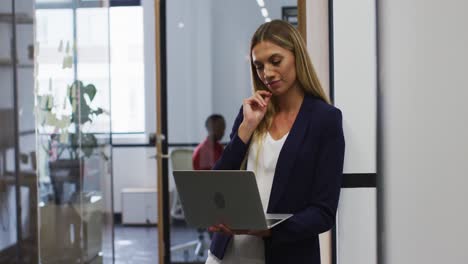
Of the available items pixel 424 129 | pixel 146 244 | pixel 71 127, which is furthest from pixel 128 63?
pixel 424 129

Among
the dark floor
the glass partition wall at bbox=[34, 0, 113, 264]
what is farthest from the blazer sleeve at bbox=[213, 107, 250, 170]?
the dark floor

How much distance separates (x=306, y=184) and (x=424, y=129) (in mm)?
620

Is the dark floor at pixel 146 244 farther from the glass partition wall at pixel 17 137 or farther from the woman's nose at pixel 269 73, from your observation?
the woman's nose at pixel 269 73

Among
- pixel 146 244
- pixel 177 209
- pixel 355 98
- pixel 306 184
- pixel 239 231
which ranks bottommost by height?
pixel 146 244

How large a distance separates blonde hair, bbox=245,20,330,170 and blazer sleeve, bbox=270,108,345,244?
0.10 m

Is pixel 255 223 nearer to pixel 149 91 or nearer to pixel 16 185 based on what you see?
pixel 16 185

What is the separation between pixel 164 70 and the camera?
13.2 ft

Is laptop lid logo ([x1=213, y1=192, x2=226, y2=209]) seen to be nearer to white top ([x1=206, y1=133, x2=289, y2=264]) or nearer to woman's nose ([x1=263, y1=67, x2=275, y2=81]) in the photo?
white top ([x1=206, y1=133, x2=289, y2=264])

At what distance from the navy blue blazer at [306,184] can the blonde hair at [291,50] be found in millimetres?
54

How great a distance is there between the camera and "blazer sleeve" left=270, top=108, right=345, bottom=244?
1434 millimetres

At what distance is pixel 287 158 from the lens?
4.77 feet

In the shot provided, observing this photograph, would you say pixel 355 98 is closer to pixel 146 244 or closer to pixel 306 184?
pixel 306 184

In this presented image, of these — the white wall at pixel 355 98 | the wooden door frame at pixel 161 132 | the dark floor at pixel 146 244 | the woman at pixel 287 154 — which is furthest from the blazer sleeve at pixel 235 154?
the dark floor at pixel 146 244

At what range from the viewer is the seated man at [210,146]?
4.09 meters
